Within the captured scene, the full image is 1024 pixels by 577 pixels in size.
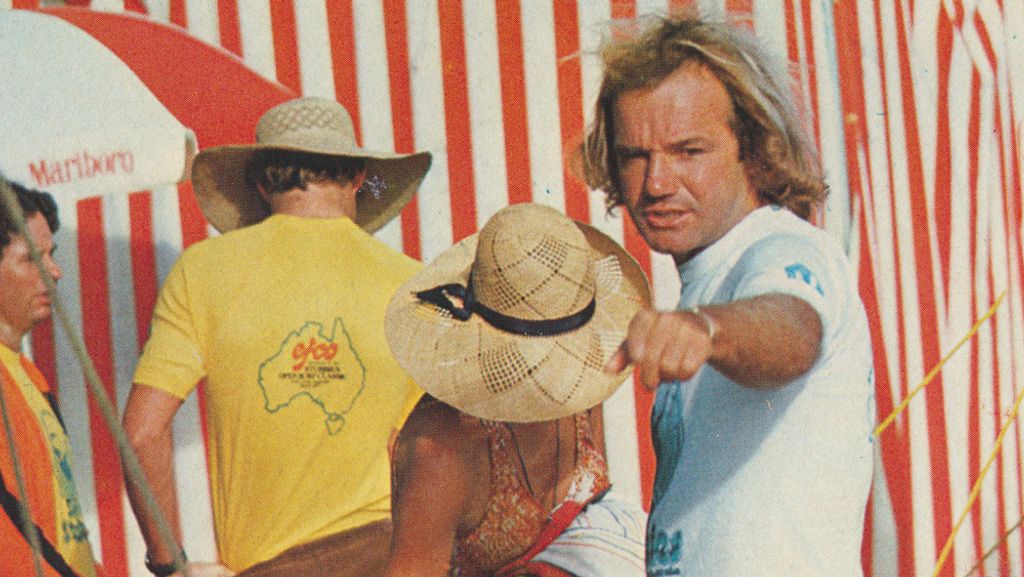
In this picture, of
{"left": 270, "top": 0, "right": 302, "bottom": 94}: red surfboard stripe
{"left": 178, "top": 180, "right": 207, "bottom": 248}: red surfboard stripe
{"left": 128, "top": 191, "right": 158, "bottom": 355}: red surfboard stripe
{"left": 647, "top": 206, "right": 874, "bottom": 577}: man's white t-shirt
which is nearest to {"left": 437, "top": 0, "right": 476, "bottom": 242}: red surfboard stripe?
{"left": 270, "top": 0, "right": 302, "bottom": 94}: red surfboard stripe

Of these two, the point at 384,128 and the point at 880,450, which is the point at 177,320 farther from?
the point at 880,450

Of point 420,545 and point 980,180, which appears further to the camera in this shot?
point 980,180

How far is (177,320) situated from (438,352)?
76 cm

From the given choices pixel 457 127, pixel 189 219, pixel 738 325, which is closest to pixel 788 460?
pixel 738 325

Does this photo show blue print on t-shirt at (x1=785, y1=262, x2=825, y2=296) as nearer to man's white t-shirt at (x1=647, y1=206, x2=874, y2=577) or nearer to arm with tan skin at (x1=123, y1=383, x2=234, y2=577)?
man's white t-shirt at (x1=647, y1=206, x2=874, y2=577)

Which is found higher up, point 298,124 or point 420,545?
point 298,124

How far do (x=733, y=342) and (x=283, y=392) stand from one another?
1.21 metres

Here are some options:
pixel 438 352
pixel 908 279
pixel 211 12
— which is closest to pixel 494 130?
pixel 211 12

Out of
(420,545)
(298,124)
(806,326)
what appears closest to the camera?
(806,326)

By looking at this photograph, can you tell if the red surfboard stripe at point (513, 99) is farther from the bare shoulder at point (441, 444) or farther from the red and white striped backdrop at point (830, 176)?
the bare shoulder at point (441, 444)

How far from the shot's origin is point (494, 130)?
338 cm

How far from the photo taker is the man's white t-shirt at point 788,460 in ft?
4.98

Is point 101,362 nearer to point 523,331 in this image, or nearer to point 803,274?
point 523,331

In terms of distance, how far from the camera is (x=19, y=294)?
7.69 feet
